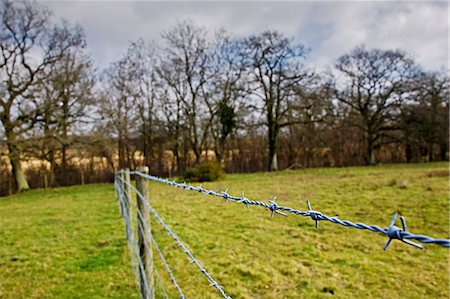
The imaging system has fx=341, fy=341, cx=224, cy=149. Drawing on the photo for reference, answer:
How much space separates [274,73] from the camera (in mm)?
24625

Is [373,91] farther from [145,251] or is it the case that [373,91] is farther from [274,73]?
[145,251]

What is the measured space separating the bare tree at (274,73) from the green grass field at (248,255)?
17.2m

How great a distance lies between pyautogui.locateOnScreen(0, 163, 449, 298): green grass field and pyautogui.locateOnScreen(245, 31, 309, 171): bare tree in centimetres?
1720

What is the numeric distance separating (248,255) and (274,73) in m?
21.6

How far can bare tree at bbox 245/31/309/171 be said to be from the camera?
79.6 ft

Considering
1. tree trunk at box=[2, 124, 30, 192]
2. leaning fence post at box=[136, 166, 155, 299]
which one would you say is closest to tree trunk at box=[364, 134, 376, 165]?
tree trunk at box=[2, 124, 30, 192]

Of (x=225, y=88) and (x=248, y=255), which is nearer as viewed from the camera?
(x=248, y=255)

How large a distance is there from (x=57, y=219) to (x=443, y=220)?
784 centimetres

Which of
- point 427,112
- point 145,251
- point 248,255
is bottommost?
point 248,255

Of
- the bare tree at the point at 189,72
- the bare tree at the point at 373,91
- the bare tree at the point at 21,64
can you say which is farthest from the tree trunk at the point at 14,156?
the bare tree at the point at 373,91

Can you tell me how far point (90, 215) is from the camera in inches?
315

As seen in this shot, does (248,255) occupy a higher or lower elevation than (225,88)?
lower

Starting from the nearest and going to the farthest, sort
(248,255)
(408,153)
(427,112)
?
1. (248,255)
2. (427,112)
3. (408,153)

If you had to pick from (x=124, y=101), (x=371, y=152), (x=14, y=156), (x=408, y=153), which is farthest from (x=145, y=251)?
(x=408, y=153)
